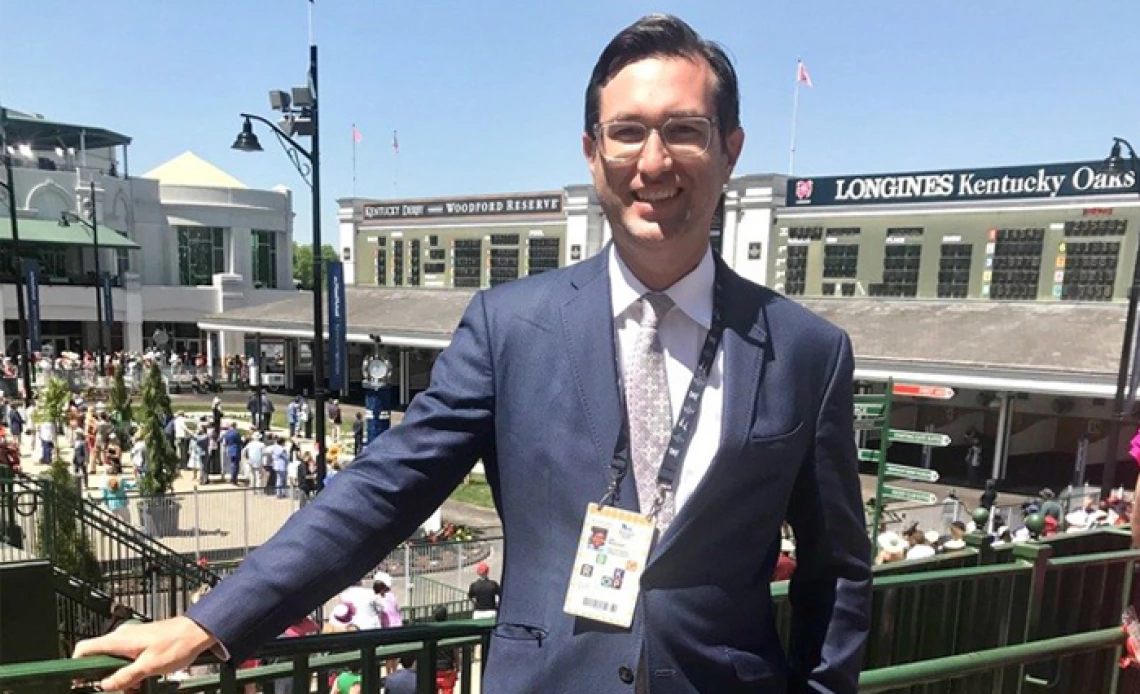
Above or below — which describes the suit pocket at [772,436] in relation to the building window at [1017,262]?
below

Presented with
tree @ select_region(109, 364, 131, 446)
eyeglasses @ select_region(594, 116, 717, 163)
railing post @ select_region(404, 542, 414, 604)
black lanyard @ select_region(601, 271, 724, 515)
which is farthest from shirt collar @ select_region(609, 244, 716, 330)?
tree @ select_region(109, 364, 131, 446)

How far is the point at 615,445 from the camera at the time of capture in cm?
151

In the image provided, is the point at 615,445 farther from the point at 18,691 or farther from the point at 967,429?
the point at 967,429

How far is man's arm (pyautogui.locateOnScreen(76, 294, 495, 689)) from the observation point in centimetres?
140

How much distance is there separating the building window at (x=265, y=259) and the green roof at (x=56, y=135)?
8657 millimetres

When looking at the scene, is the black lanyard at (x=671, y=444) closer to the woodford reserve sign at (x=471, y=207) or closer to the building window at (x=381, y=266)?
the woodford reserve sign at (x=471, y=207)

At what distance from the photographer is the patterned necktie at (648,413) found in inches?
60.4

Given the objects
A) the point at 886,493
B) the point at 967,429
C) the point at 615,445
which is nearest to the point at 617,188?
the point at 615,445

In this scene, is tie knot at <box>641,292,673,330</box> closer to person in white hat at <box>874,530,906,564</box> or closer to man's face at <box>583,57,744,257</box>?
man's face at <box>583,57,744,257</box>

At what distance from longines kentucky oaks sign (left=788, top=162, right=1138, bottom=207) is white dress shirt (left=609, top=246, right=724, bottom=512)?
22.1 m

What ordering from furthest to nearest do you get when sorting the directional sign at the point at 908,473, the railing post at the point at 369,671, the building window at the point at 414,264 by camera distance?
the building window at the point at 414,264, the directional sign at the point at 908,473, the railing post at the point at 369,671

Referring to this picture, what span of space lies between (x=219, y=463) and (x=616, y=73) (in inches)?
768

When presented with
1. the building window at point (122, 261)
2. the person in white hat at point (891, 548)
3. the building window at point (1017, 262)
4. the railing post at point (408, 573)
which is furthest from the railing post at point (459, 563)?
the building window at point (122, 261)

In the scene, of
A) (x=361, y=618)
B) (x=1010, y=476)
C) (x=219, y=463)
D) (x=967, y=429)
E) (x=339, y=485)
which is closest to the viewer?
(x=339, y=485)
